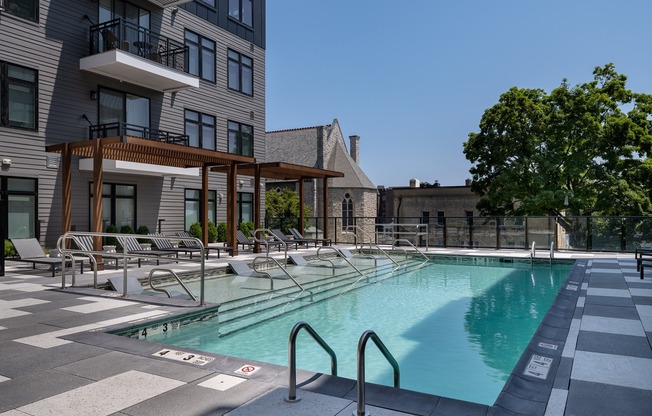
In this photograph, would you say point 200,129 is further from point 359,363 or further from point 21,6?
point 359,363

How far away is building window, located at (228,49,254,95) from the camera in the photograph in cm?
2039

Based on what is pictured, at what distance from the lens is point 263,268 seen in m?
12.7

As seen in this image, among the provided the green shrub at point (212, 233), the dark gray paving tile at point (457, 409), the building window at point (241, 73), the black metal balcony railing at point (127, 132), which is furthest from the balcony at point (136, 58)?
the dark gray paving tile at point (457, 409)

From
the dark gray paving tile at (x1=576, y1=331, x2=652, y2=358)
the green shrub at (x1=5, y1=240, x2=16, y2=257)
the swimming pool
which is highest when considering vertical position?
the green shrub at (x1=5, y1=240, x2=16, y2=257)

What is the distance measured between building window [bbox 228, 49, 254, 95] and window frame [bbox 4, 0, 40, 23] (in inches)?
316

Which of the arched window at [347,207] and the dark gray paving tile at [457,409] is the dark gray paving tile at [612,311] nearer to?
the dark gray paving tile at [457,409]

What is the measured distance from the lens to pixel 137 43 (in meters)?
14.9

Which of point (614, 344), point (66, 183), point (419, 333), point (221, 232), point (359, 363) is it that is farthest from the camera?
point (221, 232)

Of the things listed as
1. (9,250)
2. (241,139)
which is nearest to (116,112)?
(9,250)

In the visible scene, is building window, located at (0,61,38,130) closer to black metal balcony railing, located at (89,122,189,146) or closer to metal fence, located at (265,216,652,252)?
black metal balcony railing, located at (89,122,189,146)

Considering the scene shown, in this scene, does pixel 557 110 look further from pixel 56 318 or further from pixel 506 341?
pixel 56 318

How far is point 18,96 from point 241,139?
Answer: 923cm

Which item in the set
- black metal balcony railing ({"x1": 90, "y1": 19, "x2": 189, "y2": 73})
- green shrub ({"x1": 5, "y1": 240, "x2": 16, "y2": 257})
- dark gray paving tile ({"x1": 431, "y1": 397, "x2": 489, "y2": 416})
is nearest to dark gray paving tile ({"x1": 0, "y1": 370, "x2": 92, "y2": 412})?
dark gray paving tile ({"x1": 431, "y1": 397, "x2": 489, "y2": 416})

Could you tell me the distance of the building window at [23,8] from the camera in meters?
12.8
